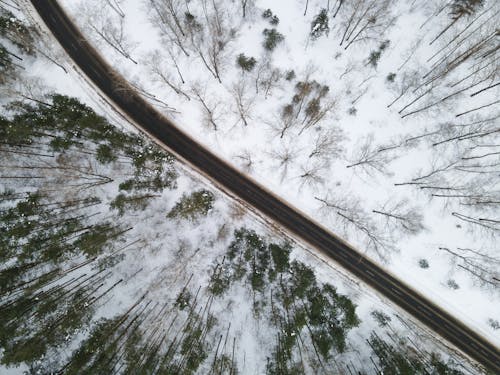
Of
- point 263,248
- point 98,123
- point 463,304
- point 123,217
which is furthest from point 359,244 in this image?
point 98,123

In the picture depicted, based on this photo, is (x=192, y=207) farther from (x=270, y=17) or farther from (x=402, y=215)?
(x=402, y=215)

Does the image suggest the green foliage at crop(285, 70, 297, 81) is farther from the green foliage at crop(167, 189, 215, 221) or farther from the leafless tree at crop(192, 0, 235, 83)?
the green foliage at crop(167, 189, 215, 221)

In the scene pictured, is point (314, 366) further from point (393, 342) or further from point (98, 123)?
point (98, 123)

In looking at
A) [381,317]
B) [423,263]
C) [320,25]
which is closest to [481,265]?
[423,263]

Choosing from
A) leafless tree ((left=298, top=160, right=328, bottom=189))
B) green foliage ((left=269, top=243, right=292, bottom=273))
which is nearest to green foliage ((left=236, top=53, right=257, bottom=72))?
leafless tree ((left=298, top=160, right=328, bottom=189))

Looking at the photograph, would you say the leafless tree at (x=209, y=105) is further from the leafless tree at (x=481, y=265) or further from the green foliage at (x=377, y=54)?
the leafless tree at (x=481, y=265)
